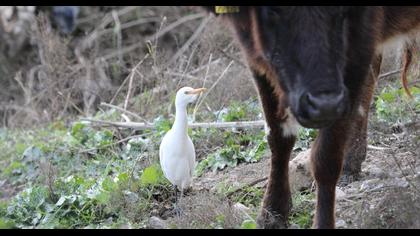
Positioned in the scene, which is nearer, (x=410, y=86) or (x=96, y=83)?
(x=410, y=86)

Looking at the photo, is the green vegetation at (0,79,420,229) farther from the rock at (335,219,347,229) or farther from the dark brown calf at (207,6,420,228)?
the dark brown calf at (207,6,420,228)

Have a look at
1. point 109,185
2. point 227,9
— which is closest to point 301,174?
point 109,185

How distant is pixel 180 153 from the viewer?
592 cm

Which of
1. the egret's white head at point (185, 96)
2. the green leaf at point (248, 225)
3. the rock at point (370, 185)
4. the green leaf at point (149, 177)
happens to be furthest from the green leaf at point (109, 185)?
the rock at point (370, 185)

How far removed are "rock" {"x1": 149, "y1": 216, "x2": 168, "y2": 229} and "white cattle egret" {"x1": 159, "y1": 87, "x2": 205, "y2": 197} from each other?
20.5 inches

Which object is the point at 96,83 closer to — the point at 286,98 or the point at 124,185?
the point at 124,185

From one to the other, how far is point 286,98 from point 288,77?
0.58 ft

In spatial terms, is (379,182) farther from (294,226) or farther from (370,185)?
(294,226)

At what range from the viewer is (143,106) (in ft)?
28.3

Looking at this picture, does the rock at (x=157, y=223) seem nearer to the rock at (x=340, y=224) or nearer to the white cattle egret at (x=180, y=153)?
the white cattle egret at (x=180, y=153)

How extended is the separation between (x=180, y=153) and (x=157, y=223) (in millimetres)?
824

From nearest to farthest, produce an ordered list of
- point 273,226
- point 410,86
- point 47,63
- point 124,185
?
point 273,226
point 124,185
point 410,86
point 47,63

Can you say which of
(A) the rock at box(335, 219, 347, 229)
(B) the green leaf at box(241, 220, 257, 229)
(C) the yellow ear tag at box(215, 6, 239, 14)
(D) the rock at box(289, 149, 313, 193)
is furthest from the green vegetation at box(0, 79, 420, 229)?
(C) the yellow ear tag at box(215, 6, 239, 14)

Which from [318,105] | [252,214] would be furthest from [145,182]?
[318,105]
